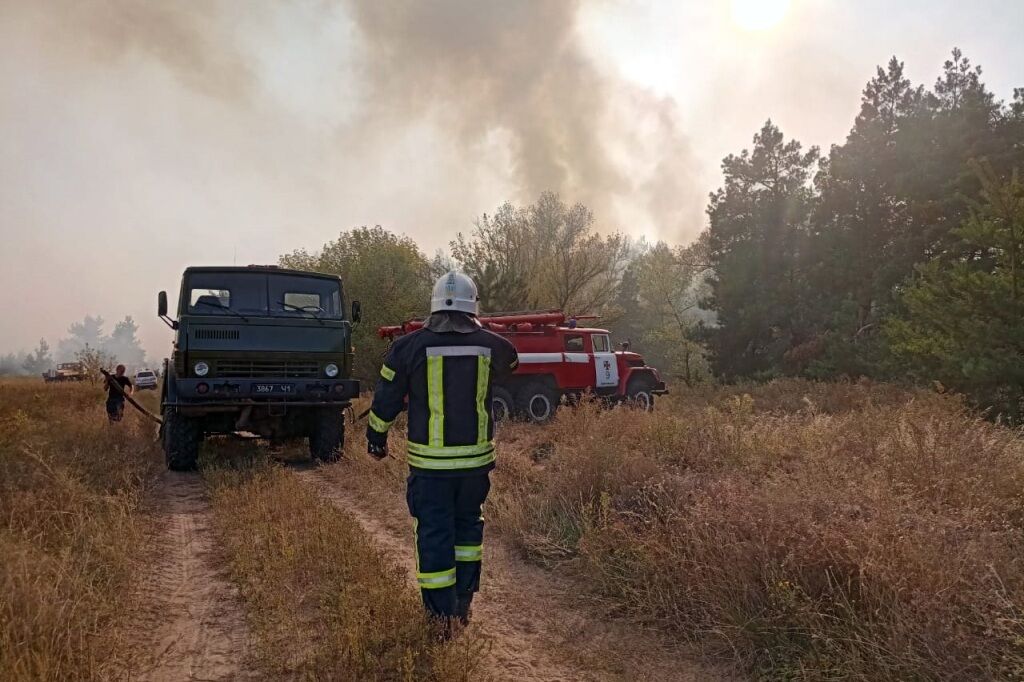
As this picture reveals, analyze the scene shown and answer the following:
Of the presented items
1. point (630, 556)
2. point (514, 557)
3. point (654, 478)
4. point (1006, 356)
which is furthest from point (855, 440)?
point (1006, 356)

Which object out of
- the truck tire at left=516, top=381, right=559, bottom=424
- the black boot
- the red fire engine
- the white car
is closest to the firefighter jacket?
the black boot

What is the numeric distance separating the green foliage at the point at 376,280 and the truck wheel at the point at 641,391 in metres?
11.9

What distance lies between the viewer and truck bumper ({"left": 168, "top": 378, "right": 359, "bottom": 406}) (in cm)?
745

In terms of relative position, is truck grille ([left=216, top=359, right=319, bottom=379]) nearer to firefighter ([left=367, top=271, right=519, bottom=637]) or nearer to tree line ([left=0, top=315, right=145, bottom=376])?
firefighter ([left=367, top=271, right=519, bottom=637])

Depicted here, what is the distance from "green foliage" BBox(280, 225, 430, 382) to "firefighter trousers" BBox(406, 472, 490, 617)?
2004 cm

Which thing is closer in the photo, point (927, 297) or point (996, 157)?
point (927, 297)

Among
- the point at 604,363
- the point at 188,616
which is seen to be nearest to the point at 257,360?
the point at 188,616

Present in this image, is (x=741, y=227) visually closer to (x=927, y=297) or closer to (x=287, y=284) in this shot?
(x=927, y=297)

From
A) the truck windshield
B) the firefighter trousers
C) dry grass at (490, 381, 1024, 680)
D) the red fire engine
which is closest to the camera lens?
dry grass at (490, 381, 1024, 680)

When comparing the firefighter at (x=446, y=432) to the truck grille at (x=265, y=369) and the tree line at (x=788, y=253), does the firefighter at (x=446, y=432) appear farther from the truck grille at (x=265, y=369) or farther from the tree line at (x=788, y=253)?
the tree line at (x=788, y=253)

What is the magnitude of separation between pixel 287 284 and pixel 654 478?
243 inches

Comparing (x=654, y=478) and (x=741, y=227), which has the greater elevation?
(x=741, y=227)

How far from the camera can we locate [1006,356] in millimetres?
8516

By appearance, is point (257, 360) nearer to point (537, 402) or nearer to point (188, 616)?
point (188, 616)
